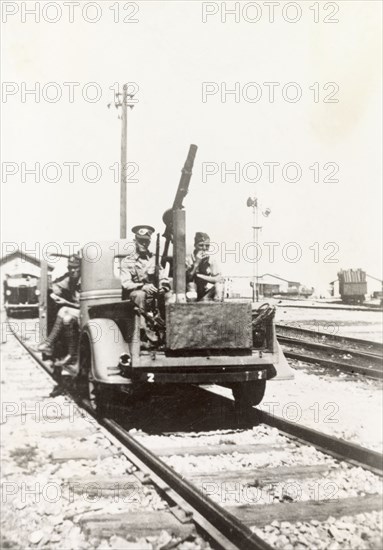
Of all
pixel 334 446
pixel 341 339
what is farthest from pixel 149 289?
pixel 341 339

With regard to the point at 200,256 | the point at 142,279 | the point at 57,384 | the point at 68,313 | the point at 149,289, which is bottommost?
the point at 57,384

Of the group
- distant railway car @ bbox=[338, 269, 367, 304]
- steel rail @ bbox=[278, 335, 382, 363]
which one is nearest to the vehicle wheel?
steel rail @ bbox=[278, 335, 382, 363]

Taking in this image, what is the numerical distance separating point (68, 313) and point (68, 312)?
0.02 m

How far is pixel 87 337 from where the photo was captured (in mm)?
6965

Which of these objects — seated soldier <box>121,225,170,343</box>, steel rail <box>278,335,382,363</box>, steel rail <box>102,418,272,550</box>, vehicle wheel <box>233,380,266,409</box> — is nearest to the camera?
steel rail <box>102,418,272,550</box>

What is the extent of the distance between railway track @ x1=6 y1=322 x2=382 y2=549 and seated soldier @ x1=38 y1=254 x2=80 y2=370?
6.34 feet

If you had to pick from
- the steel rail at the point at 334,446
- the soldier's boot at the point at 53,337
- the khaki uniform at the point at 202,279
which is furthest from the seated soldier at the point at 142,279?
the soldier's boot at the point at 53,337

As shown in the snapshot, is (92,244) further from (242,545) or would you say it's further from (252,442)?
(242,545)

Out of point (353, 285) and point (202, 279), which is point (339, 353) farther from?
point (353, 285)

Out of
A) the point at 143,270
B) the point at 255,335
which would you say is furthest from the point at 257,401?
the point at 143,270

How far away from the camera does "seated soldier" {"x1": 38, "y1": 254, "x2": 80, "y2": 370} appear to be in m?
8.38

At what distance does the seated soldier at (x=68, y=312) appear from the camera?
8.38 meters

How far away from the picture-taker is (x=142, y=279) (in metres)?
6.68

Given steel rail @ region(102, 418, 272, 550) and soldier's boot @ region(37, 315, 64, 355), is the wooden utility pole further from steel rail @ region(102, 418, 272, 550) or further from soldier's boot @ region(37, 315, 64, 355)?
steel rail @ region(102, 418, 272, 550)
